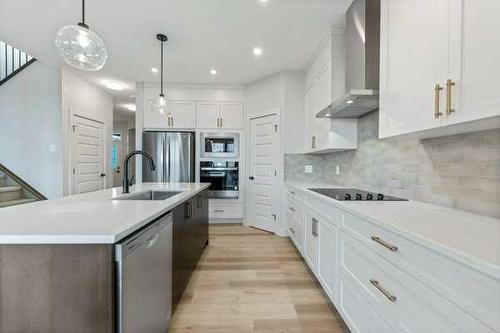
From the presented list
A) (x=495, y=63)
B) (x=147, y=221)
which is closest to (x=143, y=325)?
(x=147, y=221)

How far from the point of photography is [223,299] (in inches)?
85.7

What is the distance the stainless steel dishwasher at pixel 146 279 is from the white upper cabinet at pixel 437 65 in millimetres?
1556

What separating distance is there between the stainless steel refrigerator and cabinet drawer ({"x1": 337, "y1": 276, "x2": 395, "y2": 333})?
11.8 ft

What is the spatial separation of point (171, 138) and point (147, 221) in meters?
3.69

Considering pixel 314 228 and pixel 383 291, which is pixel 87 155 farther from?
pixel 383 291

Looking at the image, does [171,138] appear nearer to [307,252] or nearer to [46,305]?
[307,252]

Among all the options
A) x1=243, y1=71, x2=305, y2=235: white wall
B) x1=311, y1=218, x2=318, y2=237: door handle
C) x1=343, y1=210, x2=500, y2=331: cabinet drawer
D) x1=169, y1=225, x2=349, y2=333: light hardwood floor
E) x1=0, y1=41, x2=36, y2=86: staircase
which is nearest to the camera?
x1=343, y1=210, x2=500, y2=331: cabinet drawer

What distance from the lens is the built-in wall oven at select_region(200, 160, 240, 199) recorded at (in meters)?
4.80

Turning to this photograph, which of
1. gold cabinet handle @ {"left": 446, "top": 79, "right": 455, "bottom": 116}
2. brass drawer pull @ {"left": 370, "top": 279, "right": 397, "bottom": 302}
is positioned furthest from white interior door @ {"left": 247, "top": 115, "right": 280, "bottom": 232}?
gold cabinet handle @ {"left": 446, "top": 79, "right": 455, "bottom": 116}

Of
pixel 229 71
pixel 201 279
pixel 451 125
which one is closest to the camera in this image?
pixel 451 125

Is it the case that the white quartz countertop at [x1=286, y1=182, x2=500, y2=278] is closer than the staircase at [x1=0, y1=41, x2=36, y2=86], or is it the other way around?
the white quartz countertop at [x1=286, y1=182, x2=500, y2=278]

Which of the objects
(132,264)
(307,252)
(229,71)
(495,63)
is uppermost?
(229,71)

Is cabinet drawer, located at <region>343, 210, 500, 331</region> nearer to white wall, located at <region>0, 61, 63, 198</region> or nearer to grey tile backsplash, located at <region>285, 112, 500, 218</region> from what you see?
grey tile backsplash, located at <region>285, 112, 500, 218</region>

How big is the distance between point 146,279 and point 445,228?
139cm
